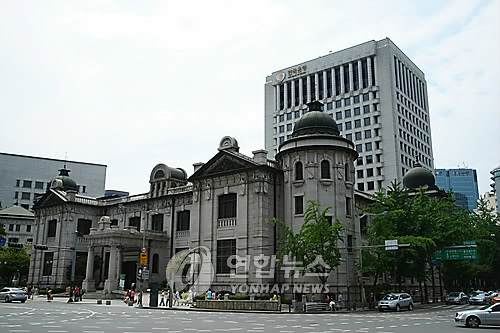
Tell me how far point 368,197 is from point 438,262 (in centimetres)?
1159

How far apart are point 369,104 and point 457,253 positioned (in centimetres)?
6011

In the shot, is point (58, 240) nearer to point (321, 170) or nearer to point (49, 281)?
point (49, 281)

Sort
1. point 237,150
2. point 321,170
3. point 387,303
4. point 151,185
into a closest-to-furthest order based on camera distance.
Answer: point 387,303
point 321,170
point 237,150
point 151,185

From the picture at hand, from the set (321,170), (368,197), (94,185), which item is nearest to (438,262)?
(368,197)

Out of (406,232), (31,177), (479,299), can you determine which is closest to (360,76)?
(406,232)

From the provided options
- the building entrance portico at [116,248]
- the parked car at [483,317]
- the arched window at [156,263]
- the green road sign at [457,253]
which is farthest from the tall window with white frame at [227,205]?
the parked car at [483,317]

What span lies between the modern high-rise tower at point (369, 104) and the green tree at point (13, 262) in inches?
2249

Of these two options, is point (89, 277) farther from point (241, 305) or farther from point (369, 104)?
point (369, 104)

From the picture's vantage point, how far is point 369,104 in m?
99.8

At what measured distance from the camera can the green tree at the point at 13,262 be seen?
7469cm

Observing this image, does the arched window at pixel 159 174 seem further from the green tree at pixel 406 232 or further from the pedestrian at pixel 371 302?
the pedestrian at pixel 371 302

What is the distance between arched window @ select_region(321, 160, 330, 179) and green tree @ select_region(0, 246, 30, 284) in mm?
53750

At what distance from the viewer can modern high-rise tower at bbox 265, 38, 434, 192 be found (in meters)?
96.5

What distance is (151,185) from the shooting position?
64.7 m
